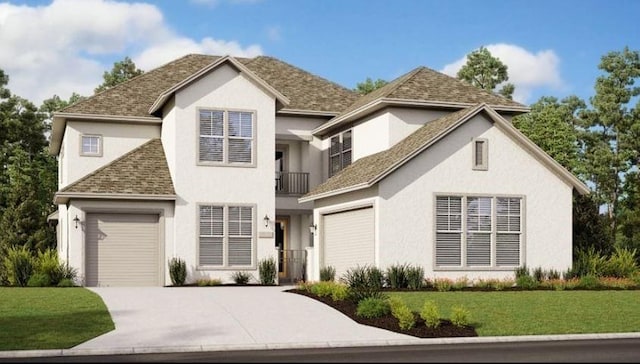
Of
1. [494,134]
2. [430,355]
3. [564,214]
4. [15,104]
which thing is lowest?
[430,355]

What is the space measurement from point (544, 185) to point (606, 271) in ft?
13.1

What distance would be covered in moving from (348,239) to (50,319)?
1420 cm

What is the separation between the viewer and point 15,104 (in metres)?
62.9

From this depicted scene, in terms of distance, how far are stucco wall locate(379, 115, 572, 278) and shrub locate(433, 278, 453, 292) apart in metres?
0.81

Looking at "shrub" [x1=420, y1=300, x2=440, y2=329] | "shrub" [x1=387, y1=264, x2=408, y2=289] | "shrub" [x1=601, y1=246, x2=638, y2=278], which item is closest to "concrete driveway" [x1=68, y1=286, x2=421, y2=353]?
"shrub" [x1=420, y1=300, x2=440, y2=329]

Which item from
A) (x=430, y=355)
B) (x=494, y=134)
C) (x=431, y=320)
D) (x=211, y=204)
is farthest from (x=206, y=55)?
(x=430, y=355)

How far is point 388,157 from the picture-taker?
3183 cm

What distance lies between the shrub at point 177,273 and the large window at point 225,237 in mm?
778

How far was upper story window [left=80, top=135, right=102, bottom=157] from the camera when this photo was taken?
35938 millimetres

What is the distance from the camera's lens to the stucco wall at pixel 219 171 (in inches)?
1296

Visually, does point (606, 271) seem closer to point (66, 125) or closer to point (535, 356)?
point (535, 356)

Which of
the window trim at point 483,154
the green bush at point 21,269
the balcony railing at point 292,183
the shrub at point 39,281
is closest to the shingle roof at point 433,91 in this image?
the balcony railing at point 292,183

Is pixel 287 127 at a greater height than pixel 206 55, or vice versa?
pixel 206 55

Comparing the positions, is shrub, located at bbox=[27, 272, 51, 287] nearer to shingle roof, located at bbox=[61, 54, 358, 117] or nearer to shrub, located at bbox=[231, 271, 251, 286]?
shrub, located at bbox=[231, 271, 251, 286]
